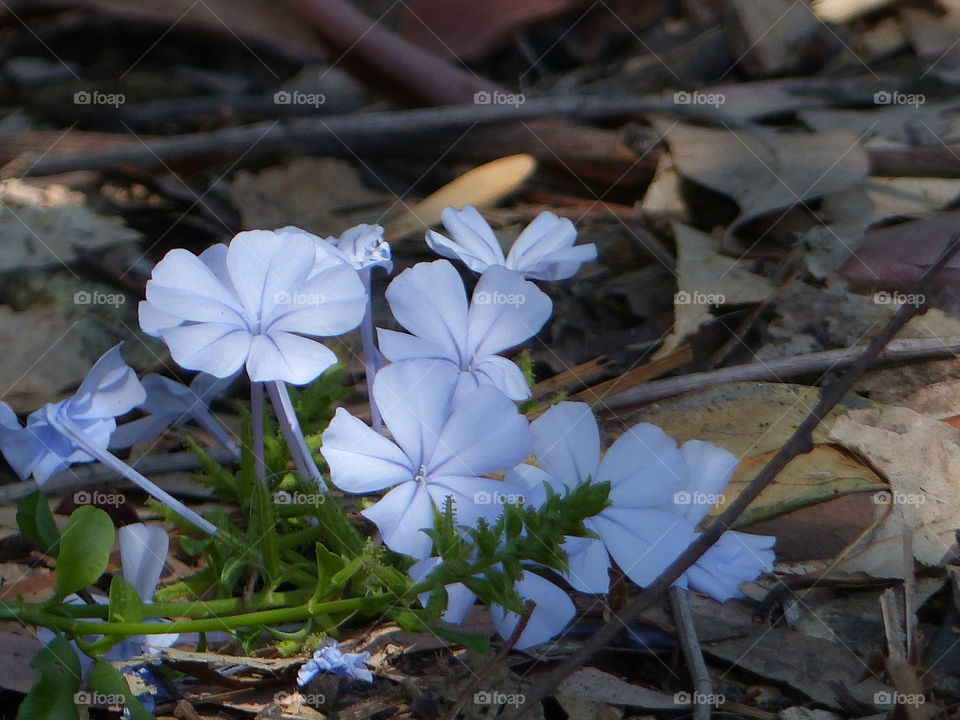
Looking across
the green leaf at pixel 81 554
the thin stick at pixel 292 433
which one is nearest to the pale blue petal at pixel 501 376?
the thin stick at pixel 292 433

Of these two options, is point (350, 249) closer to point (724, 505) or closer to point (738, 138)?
point (724, 505)

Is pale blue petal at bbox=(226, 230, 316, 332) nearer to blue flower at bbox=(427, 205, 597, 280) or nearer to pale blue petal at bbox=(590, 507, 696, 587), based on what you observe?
blue flower at bbox=(427, 205, 597, 280)

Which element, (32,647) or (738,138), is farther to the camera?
(738,138)

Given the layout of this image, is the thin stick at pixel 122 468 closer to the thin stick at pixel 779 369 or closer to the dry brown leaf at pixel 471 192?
the thin stick at pixel 779 369

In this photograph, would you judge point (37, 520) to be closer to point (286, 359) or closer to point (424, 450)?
point (286, 359)

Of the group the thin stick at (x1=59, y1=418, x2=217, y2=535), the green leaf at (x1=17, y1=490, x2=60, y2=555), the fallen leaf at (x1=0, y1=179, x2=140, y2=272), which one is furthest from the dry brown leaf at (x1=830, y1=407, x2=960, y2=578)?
the fallen leaf at (x1=0, y1=179, x2=140, y2=272)

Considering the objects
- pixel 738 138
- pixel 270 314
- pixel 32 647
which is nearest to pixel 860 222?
pixel 738 138

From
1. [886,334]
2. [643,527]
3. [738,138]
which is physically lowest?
[643,527]
